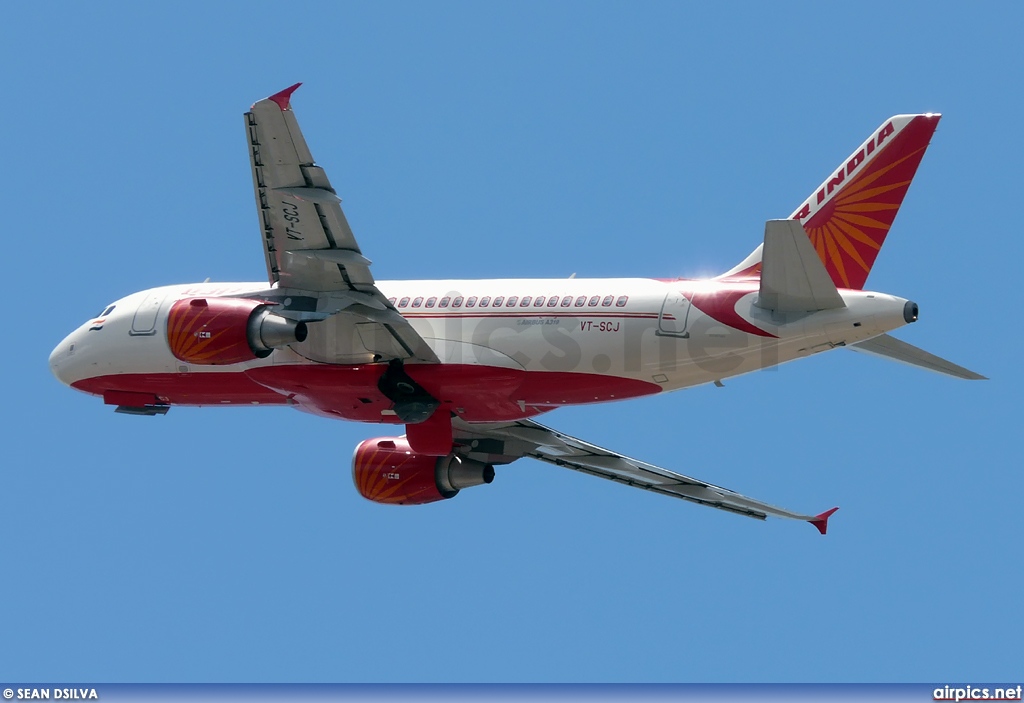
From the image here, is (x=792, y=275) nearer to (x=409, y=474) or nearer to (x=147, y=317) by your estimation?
(x=409, y=474)

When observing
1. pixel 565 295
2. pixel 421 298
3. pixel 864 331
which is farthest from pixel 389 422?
pixel 864 331

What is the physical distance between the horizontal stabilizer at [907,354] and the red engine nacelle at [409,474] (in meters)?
11.2

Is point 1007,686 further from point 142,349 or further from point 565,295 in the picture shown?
point 142,349

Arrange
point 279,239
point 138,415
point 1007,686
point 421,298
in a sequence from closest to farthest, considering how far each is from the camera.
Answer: point 1007,686, point 279,239, point 421,298, point 138,415

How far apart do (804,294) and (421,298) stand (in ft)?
29.5

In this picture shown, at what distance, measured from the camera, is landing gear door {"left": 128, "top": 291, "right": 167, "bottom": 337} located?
38.5 meters

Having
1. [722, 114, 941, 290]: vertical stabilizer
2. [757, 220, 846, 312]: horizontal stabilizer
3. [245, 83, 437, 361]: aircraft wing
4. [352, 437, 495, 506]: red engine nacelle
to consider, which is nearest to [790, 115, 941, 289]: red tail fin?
[722, 114, 941, 290]: vertical stabilizer

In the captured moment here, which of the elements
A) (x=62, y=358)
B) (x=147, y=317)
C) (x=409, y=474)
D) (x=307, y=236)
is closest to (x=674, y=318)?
(x=307, y=236)

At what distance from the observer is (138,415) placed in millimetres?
39688

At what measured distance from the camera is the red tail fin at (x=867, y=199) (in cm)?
3338

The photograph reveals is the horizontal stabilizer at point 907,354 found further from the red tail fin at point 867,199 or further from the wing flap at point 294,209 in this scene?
the wing flap at point 294,209

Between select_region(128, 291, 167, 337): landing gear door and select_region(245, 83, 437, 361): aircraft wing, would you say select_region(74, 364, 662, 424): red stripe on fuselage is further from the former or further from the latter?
select_region(128, 291, 167, 337): landing gear door

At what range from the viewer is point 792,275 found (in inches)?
1253

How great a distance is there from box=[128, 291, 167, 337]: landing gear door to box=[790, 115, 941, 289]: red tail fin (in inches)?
593
